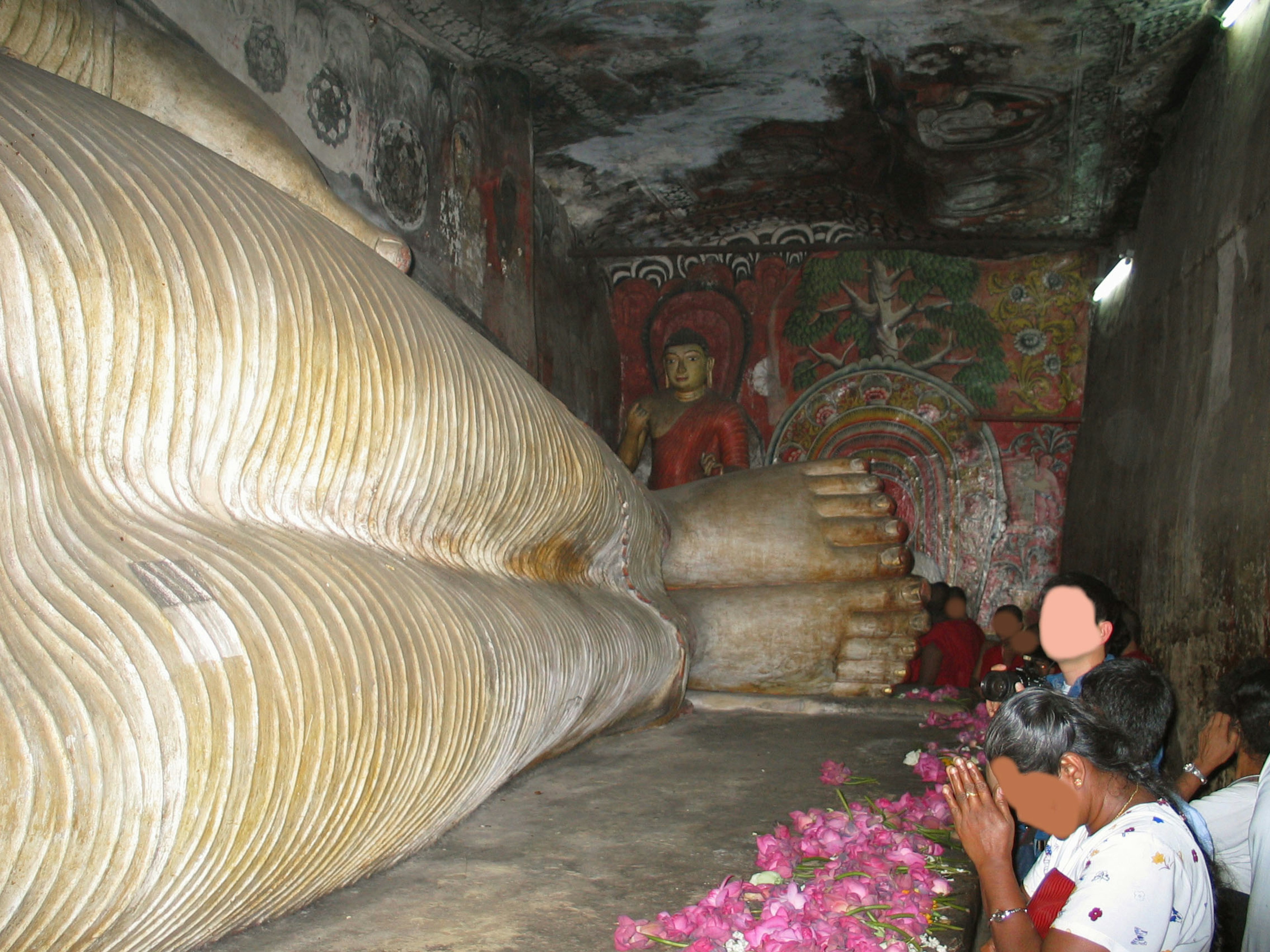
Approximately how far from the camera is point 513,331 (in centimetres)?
487

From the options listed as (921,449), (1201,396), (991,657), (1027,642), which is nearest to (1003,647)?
(991,657)

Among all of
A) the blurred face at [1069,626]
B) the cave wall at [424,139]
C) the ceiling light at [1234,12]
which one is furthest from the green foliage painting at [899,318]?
the blurred face at [1069,626]

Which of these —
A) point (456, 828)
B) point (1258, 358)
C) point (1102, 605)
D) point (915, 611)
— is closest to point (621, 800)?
point (456, 828)

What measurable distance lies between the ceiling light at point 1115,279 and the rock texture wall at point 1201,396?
0.13 m

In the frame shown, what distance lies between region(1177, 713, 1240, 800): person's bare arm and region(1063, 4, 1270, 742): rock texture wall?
1.00 metres

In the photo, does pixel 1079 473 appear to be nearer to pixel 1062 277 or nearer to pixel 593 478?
pixel 1062 277

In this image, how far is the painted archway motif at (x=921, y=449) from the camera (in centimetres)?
648

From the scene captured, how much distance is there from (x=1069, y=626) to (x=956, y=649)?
3015mm

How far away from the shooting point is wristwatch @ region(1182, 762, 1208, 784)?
203 cm

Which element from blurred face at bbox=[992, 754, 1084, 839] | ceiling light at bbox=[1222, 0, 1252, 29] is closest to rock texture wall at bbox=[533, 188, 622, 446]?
ceiling light at bbox=[1222, 0, 1252, 29]

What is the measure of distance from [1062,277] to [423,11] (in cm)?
454

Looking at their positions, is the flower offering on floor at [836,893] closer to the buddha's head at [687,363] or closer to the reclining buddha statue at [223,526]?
the reclining buddha statue at [223,526]

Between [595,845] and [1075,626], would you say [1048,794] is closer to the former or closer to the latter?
[1075,626]

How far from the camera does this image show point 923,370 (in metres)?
6.59
